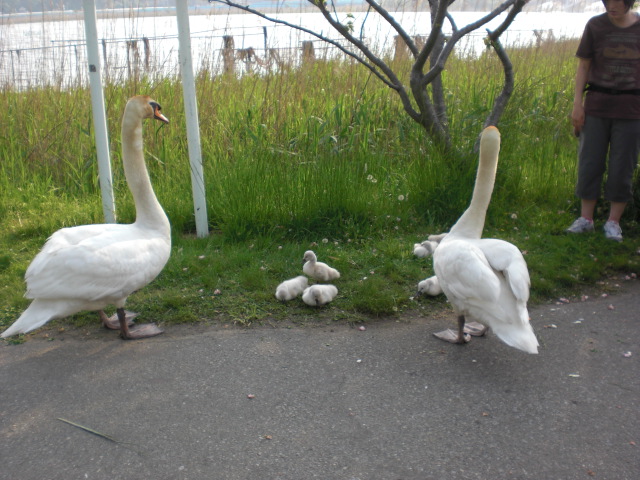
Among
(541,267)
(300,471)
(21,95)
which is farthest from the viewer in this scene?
(21,95)

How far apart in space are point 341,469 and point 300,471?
194 millimetres

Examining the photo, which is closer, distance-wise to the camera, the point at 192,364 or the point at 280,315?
the point at 192,364

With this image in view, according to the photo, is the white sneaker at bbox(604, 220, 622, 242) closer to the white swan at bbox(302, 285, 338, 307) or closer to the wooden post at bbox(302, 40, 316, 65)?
the white swan at bbox(302, 285, 338, 307)

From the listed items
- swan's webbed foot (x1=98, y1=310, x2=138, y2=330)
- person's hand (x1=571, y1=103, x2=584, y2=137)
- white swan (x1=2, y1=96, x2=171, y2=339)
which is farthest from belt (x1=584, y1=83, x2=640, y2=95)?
swan's webbed foot (x1=98, y1=310, x2=138, y2=330)

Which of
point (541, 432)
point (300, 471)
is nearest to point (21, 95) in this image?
point (300, 471)

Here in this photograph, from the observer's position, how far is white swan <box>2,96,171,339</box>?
360 centimetres

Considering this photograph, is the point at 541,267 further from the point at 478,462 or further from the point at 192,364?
the point at 192,364

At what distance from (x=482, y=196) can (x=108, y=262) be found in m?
2.65

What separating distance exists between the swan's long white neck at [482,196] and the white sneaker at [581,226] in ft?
6.04

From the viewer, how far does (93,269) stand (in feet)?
12.1

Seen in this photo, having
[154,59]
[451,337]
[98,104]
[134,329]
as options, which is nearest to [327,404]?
[451,337]

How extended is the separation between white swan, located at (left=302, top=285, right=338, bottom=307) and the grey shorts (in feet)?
9.76

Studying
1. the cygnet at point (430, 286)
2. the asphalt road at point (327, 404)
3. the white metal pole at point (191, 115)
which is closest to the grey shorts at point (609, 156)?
the asphalt road at point (327, 404)

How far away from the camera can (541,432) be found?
2961 millimetres
